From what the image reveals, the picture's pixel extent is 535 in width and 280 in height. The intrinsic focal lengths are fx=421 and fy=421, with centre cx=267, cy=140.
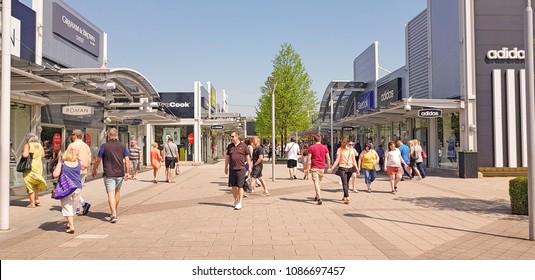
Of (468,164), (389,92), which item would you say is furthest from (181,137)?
(468,164)

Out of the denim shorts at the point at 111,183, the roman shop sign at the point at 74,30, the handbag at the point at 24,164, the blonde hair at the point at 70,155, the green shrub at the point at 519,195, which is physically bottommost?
the green shrub at the point at 519,195

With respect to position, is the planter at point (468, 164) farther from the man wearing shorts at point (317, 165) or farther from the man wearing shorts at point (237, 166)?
the man wearing shorts at point (237, 166)

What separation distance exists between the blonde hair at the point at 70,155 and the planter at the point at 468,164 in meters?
14.1

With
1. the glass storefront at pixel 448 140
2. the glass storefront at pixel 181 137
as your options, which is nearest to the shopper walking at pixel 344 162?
the glass storefront at pixel 448 140

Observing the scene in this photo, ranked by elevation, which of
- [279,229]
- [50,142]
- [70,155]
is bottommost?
[279,229]

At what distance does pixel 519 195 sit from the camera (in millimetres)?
8039

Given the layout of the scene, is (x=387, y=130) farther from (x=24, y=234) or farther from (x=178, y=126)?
(x=24, y=234)

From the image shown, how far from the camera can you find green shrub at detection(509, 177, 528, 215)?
799 cm

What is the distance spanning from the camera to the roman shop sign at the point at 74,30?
51.9 feet

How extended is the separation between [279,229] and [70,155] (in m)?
3.61

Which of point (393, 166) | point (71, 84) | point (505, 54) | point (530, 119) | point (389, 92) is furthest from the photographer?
point (389, 92)

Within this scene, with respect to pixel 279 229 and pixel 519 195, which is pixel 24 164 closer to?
pixel 279 229

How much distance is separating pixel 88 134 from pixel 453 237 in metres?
16.2

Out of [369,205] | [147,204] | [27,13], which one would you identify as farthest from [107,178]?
[27,13]
